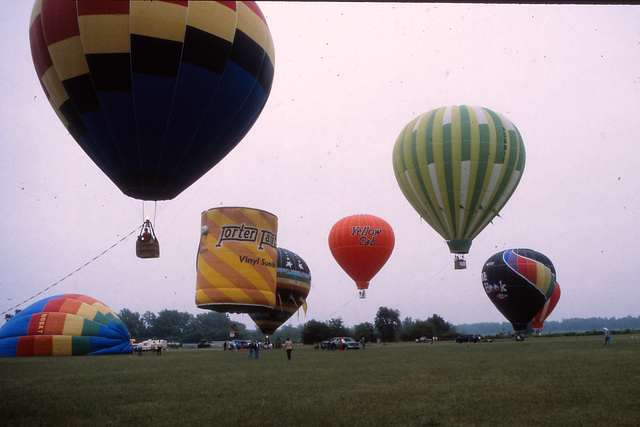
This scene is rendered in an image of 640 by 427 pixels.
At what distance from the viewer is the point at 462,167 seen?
26156 millimetres

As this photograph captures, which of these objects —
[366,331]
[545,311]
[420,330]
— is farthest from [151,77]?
[420,330]

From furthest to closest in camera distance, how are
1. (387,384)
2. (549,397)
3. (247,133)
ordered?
(247,133) → (387,384) → (549,397)

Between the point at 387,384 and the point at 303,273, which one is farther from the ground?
the point at 303,273

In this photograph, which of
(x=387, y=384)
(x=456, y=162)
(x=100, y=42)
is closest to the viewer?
(x=387, y=384)

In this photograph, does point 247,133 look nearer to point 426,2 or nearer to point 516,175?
point 426,2

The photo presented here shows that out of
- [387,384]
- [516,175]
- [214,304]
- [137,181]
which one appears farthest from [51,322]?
[516,175]

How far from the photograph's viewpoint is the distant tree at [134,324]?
121 meters

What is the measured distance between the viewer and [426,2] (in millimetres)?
2541

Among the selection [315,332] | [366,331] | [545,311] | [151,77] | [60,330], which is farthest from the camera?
[366,331]

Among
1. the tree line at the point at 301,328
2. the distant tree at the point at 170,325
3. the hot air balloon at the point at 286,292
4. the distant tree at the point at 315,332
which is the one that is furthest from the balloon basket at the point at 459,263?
the distant tree at the point at 170,325

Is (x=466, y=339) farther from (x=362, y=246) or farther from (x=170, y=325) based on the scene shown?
(x=170, y=325)

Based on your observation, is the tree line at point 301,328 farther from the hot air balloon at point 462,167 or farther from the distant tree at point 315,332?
the hot air balloon at point 462,167

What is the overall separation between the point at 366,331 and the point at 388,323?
12.6 feet

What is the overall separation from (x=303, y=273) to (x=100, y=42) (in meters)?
28.6
